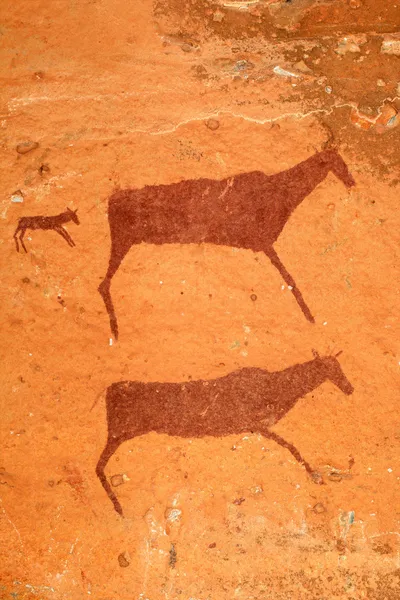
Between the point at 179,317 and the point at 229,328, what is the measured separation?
45cm

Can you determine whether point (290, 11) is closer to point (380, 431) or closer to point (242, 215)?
point (242, 215)

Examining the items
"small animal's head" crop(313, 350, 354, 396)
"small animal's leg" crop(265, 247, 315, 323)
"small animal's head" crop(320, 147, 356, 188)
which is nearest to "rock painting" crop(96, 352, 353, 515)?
"small animal's head" crop(313, 350, 354, 396)

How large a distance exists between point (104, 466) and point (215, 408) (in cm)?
110

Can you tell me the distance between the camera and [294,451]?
480 centimetres

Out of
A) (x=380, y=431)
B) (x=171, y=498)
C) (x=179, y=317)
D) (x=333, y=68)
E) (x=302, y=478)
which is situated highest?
(x=333, y=68)

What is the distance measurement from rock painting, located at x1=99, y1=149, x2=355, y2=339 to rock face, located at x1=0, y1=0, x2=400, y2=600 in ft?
0.06

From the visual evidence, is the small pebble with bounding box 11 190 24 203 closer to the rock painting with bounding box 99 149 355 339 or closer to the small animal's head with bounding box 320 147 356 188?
the rock painting with bounding box 99 149 355 339

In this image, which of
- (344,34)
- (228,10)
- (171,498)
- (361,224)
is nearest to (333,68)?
(344,34)

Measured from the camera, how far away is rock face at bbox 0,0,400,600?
479 cm

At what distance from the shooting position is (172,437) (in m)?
4.80

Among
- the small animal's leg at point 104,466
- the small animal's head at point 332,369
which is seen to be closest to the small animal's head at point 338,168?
the small animal's head at point 332,369

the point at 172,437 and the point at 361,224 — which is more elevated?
the point at 361,224

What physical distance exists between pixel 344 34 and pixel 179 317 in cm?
314

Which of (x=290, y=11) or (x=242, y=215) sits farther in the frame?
(x=290, y=11)
